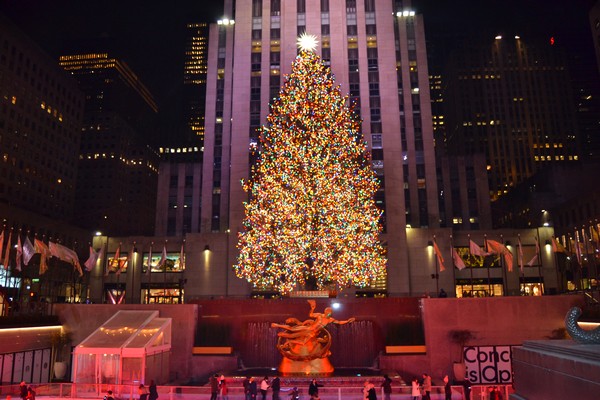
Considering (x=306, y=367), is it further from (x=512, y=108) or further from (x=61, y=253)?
(x=512, y=108)

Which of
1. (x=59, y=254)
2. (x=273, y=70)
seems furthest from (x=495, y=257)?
(x=59, y=254)

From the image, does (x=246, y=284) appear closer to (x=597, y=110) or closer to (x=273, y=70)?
(x=273, y=70)

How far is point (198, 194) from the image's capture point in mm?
74688

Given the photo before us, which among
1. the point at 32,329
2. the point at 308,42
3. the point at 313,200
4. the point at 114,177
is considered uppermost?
the point at 114,177

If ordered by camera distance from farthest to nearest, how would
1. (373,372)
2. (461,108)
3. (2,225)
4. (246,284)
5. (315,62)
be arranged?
(461,108), (2,225), (246,284), (315,62), (373,372)

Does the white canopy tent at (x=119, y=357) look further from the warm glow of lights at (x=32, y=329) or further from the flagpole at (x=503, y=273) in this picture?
the flagpole at (x=503, y=273)

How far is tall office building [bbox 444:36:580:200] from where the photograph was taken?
143125 millimetres

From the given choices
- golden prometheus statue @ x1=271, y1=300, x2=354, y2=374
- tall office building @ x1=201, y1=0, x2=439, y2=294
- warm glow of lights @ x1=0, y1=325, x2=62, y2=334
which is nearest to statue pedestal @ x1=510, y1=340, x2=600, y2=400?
golden prometheus statue @ x1=271, y1=300, x2=354, y2=374

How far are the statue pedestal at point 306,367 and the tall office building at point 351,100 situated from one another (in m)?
26.3

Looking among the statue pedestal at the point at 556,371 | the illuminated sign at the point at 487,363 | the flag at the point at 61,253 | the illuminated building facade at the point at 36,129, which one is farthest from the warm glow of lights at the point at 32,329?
the illuminated building facade at the point at 36,129

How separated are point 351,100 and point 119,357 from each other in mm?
41113

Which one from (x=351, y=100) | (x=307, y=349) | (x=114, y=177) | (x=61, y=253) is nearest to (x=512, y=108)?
(x=351, y=100)

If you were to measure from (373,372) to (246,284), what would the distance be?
2744 cm

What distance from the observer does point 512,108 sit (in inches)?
5753
